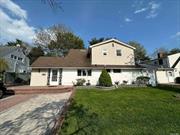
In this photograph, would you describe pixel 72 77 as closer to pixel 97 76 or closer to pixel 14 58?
pixel 97 76

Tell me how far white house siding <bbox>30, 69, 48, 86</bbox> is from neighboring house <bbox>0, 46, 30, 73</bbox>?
36.9 ft

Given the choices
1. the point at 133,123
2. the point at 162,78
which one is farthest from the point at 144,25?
the point at 133,123

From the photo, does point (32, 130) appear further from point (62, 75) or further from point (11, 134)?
point (62, 75)

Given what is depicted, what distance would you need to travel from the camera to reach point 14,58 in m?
29.1

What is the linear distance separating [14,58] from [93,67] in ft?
69.8

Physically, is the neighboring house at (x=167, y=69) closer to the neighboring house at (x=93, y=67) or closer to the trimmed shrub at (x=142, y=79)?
the trimmed shrub at (x=142, y=79)

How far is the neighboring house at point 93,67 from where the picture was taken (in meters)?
17.4

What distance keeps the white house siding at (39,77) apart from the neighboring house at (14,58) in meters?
11.3

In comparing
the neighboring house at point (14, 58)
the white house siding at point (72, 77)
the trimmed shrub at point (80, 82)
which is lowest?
the trimmed shrub at point (80, 82)

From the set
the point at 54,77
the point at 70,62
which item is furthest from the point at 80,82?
the point at 54,77

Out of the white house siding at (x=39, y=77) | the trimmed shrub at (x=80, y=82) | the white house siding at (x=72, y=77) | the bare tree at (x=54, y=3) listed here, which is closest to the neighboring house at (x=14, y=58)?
the white house siding at (x=39, y=77)

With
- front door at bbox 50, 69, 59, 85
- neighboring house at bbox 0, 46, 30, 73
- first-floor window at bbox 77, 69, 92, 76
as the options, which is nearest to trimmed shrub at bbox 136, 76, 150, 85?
first-floor window at bbox 77, 69, 92, 76

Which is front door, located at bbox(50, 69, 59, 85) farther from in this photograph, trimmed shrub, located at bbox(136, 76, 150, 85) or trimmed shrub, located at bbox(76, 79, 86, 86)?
trimmed shrub, located at bbox(136, 76, 150, 85)

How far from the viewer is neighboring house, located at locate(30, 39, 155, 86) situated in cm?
1744
